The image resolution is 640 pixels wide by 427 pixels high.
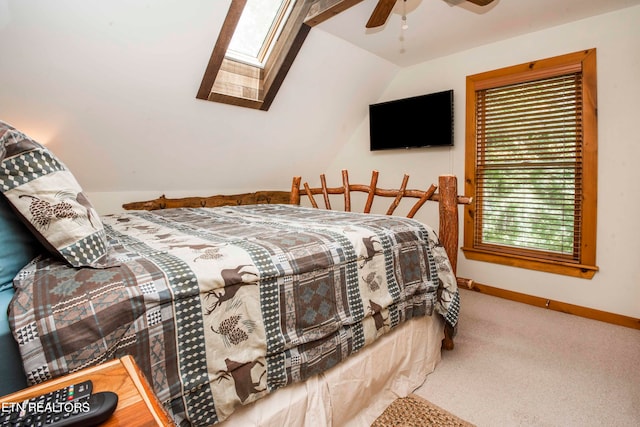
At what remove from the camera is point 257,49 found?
295cm

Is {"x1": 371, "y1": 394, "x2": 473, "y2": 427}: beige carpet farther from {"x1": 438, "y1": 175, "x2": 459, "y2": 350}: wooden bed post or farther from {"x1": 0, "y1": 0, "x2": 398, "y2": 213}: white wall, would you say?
{"x1": 0, "y1": 0, "x2": 398, "y2": 213}: white wall

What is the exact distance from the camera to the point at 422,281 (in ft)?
5.94

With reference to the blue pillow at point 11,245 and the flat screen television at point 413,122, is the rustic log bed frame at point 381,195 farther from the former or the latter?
the blue pillow at point 11,245

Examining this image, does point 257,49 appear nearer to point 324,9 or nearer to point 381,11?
point 324,9

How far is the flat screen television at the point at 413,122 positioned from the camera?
324cm

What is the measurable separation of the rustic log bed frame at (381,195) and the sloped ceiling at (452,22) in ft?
4.03

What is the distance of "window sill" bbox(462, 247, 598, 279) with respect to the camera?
2.69m

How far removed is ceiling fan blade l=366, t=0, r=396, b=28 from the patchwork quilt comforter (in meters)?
1.28

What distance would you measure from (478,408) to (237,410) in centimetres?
123

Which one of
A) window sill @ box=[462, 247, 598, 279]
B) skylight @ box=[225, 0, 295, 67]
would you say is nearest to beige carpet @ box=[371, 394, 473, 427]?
window sill @ box=[462, 247, 598, 279]

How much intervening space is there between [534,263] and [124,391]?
324 cm

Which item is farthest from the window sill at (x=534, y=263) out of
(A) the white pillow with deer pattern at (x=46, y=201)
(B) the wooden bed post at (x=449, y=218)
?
(A) the white pillow with deer pattern at (x=46, y=201)

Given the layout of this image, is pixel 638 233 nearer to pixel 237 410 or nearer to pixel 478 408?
pixel 478 408

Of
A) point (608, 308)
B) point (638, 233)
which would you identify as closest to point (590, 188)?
point (638, 233)
